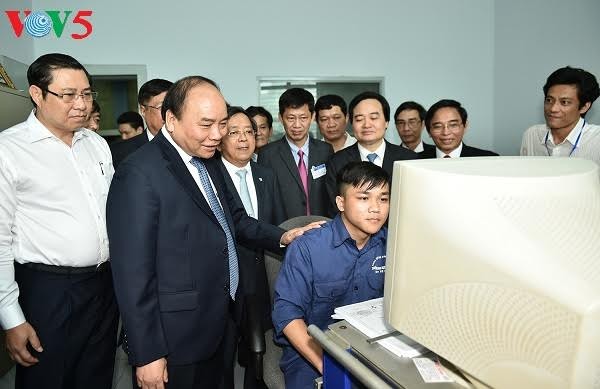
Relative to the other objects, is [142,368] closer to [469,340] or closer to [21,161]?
[21,161]

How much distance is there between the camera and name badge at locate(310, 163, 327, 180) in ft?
9.34

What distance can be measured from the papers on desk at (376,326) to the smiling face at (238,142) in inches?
57.0

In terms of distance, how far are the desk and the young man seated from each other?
1.44ft

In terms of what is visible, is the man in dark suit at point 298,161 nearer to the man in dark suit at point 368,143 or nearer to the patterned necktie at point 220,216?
the man in dark suit at point 368,143

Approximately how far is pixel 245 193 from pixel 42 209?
109 centimetres

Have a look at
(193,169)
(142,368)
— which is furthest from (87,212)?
(142,368)

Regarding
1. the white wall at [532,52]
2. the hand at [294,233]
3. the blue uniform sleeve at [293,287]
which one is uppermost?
the white wall at [532,52]

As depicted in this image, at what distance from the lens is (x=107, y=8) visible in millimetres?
4430

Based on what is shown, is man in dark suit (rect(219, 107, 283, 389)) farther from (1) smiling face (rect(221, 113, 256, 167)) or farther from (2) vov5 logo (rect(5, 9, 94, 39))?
(2) vov5 logo (rect(5, 9, 94, 39))

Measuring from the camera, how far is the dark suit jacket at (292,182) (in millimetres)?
2803

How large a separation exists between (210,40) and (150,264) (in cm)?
397

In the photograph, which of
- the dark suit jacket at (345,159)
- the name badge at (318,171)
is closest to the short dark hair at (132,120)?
the name badge at (318,171)

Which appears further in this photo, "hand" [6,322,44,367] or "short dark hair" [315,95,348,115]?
"short dark hair" [315,95,348,115]

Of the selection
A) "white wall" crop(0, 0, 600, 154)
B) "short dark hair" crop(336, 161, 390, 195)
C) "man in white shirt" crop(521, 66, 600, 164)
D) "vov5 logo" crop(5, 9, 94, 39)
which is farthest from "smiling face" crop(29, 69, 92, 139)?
"vov5 logo" crop(5, 9, 94, 39)
